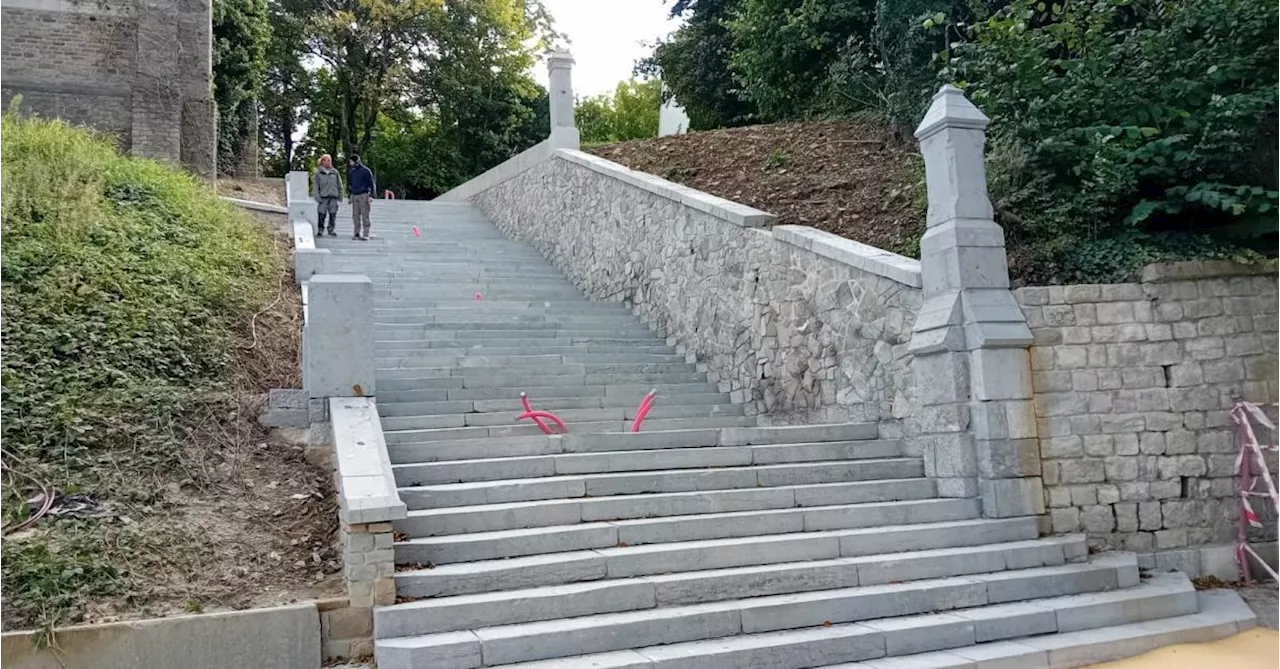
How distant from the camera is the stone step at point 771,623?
4.45m

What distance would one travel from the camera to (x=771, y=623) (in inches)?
197

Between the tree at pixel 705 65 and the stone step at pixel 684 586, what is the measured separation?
44.7ft

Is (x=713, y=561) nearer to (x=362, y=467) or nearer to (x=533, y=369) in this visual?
(x=362, y=467)

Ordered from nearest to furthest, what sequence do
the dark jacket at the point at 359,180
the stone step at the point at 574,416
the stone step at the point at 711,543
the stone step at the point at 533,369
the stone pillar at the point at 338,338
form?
the stone step at the point at 711,543 → the stone pillar at the point at 338,338 → the stone step at the point at 574,416 → the stone step at the point at 533,369 → the dark jacket at the point at 359,180

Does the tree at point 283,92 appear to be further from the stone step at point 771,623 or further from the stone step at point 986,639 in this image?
the stone step at point 986,639

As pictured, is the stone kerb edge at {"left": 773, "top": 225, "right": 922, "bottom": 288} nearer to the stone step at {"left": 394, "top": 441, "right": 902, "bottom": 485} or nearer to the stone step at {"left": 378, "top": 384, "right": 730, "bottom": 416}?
the stone step at {"left": 394, "top": 441, "right": 902, "bottom": 485}

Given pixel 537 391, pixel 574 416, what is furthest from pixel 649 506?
pixel 537 391

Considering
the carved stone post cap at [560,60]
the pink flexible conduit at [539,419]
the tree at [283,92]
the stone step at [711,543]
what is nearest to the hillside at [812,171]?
the carved stone post cap at [560,60]

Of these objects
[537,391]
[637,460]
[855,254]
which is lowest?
[637,460]

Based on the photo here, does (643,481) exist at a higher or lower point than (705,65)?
lower

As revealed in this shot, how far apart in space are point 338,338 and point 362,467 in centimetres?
154

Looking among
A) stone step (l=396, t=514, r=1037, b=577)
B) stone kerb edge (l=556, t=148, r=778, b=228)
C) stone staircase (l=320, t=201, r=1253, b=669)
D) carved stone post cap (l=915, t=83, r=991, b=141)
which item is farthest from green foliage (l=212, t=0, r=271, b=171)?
stone step (l=396, t=514, r=1037, b=577)

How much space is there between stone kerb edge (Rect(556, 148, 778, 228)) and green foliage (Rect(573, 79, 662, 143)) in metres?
21.1

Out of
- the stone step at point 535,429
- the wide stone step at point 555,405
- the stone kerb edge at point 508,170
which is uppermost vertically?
the stone kerb edge at point 508,170
